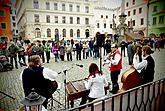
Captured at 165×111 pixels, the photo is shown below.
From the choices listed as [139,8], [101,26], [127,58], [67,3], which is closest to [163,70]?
[127,58]

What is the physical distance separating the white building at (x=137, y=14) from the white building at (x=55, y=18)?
28.4 inches

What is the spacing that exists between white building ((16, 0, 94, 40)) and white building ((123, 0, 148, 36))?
72 centimetres

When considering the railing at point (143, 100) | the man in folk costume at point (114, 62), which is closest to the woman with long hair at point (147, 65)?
the railing at point (143, 100)

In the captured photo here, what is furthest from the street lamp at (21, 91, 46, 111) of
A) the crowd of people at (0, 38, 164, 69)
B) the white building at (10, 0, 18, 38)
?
the white building at (10, 0, 18, 38)

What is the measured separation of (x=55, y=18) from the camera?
2.22 metres

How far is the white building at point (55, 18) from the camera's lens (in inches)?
79.6

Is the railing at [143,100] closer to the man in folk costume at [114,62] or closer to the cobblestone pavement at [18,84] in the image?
the man in folk costume at [114,62]

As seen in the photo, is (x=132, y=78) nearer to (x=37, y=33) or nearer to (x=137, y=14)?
(x=137, y=14)

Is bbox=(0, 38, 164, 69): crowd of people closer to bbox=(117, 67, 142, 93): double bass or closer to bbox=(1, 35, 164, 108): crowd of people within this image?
bbox=(1, 35, 164, 108): crowd of people

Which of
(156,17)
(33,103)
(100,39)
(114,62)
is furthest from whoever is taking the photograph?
(156,17)

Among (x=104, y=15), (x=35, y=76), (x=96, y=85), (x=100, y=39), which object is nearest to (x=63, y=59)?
(x=100, y=39)

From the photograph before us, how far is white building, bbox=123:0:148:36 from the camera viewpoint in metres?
2.71

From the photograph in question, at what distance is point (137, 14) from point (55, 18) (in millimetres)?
1485

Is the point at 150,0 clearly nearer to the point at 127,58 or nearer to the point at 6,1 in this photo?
the point at 127,58
